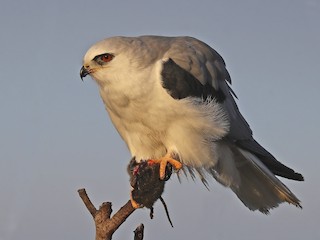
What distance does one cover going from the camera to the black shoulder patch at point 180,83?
16.6 ft

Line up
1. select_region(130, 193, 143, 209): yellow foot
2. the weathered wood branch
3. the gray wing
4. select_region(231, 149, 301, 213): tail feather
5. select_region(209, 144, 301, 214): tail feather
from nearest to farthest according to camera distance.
→ the weathered wood branch
select_region(130, 193, 143, 209): yellow foot
the gray wing
select_region(209, 144, 301, 214): tail feather
select_region(231, 149, 301, 213): tail feather

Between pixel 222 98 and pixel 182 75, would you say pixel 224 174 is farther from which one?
pixel 182 75

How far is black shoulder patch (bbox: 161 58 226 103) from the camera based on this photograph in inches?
200

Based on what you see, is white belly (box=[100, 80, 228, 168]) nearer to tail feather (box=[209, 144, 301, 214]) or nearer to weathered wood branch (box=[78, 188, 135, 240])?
tail feather (box=[209, 144, 301, 214])

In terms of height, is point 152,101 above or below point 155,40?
below

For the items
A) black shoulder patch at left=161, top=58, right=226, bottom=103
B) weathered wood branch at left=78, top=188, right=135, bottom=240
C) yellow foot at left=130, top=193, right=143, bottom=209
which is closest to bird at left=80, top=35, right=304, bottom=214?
black shoulder patch at left=161, top=58, right=226, bottom=103

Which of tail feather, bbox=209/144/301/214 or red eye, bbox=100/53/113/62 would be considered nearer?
red eye, bbox=100/53/113/62

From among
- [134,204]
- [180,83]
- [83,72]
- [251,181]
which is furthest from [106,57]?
[251,181]

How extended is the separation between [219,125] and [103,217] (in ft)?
4.77

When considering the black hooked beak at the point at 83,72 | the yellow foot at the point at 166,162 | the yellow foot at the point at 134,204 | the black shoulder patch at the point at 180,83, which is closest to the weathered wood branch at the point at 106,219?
the yellow foot at the point at 134,204

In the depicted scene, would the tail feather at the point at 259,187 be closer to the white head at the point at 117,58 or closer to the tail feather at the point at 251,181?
the tail feather at the point at 251,181

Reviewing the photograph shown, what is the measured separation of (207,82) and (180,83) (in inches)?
17.4

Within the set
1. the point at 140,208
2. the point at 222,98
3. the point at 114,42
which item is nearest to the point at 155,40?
the point at 114,42

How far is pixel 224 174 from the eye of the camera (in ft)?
18.7
